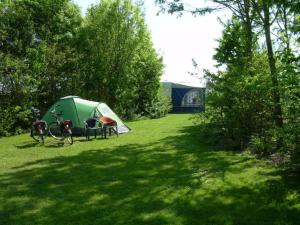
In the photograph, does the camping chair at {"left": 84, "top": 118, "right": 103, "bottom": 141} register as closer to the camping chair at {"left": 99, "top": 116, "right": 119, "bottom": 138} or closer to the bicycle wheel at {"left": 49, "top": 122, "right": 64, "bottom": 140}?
the camping chair at {"left": 99, "top": 116, "right": 119, "bottom": 138}

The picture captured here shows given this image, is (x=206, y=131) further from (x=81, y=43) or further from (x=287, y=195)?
(x=81, y=43)

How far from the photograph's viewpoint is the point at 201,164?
9172 millimetres

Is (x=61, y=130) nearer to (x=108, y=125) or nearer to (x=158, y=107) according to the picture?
(x=108, y=125)

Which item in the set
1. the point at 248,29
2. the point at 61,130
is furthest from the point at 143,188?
the point at 248,29

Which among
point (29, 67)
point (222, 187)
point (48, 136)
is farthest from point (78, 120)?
→ point (222, 187)

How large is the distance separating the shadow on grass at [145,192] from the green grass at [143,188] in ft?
0.04

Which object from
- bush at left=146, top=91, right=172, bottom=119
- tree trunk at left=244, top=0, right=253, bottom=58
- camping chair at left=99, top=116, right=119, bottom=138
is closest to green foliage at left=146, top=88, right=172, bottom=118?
bush at left=146, top=91, right=172, bottom=119

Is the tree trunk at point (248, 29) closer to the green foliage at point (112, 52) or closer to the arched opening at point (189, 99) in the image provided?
the green foliage at point (112, 52)

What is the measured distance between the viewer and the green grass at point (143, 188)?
216 inches

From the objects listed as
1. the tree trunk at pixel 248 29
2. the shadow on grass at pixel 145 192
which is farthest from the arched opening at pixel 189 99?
the shadow on grass at pixel 145 192

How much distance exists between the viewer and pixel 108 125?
1488 cm

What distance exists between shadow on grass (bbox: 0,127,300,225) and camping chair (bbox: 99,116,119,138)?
14.4 feet

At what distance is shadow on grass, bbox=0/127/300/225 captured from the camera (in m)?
5.46

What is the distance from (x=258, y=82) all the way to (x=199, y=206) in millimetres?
4718
